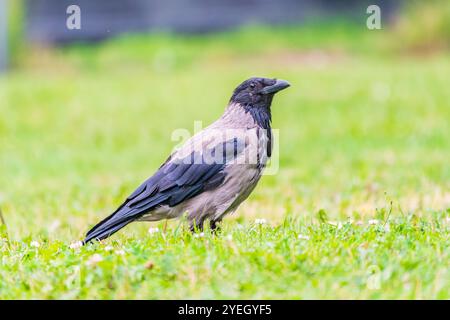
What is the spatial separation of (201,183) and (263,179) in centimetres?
347

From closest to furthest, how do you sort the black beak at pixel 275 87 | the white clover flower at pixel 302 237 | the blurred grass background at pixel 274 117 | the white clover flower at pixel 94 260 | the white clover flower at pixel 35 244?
the white clover flower at pixel 94 260 < the white clover flower at pixel 302 237 < the white clover flower at pixel 35 244 < the black beak at pixel 275 87 < the blurred grass background at pixel 274 117

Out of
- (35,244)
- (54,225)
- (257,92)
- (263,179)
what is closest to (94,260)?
(35,244)

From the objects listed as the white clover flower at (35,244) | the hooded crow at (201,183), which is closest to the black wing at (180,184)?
the hooded crow at (201,183)

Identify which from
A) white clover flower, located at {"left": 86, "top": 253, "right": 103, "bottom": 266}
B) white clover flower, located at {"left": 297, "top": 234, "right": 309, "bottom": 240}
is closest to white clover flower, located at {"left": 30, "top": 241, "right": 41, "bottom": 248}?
white clover flower, located at {"left": 86, "top": 253, "right": 103, "bottom": 266}

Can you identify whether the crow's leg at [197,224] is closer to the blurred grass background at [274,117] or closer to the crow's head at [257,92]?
the crow's head at [257,92]

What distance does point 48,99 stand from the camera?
47.5 ft

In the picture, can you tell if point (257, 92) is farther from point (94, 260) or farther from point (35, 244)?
point (94, 260)

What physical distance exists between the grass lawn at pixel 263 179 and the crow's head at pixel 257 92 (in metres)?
0.83

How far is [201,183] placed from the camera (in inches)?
231

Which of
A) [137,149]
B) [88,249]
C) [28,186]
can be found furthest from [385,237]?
[137,149]

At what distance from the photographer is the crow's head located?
20.6 ft

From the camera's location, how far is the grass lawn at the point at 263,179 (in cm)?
463

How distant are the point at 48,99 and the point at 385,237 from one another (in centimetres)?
1016
